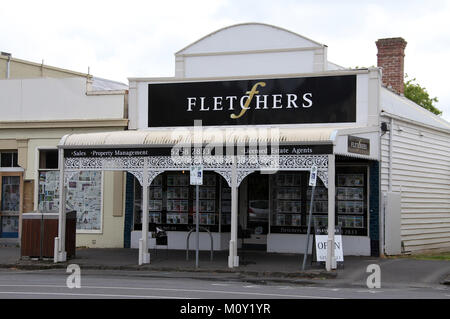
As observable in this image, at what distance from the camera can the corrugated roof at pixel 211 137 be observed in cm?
1775

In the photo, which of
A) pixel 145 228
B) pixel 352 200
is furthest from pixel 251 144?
pixel 352 200

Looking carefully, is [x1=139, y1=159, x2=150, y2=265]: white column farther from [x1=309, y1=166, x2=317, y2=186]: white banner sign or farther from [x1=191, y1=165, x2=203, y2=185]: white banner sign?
[x1=309, y1=166, x2=317, y2=186]: white banner sign

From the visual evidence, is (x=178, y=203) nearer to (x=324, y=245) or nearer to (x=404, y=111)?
(x=324, y=245)

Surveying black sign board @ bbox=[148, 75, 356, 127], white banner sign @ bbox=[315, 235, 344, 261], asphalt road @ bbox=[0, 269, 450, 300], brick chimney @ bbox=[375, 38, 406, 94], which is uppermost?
brick chimney @ bbox=[375, 38, 406, 94]

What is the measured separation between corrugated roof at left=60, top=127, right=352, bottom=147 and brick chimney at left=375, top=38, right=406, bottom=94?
28.2ft

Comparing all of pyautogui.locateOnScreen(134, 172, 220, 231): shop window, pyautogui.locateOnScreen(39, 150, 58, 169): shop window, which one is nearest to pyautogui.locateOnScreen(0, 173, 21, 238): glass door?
pyautogui.locateOnScreen(39, 150, 58, 169): shop window

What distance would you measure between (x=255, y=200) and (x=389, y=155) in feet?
14.0

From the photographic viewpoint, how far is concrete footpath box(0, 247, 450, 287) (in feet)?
53.5

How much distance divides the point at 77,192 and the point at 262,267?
827 centimetres

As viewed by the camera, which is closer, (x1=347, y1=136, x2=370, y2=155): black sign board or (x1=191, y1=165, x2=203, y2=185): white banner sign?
(x1=191, y1=165, x2=203, y2=185): white banner sign

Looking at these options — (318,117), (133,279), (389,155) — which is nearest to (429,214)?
(389,155)

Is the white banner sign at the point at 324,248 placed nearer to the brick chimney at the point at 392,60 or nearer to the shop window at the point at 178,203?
the shop window at the point at 178,203

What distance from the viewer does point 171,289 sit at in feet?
45.3

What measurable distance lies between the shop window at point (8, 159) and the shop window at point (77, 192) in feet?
3.87
